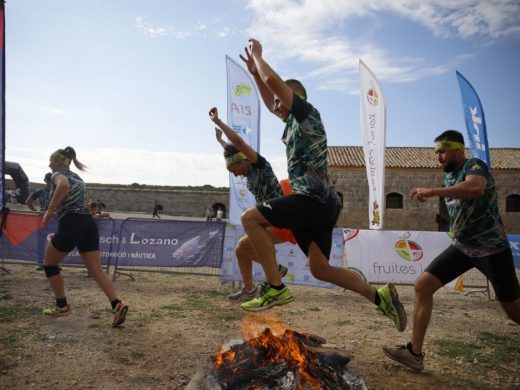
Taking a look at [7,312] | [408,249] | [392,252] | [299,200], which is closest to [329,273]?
[299,200]

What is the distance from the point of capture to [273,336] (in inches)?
129

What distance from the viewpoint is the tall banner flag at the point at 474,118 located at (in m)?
10.1

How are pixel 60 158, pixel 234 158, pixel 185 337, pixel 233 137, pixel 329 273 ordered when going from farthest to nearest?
Answer: 1. pixel 60 158
2. pixel 185 337
3. pixel 234 158
4. pixel 233 137
5. pixel 329 273

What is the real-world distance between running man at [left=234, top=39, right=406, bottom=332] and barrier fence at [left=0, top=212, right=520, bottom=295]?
4899mm

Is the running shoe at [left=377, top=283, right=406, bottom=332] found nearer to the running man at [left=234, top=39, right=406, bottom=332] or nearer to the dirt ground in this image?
the running man at [left=234, top=39, right=406, bottom=332]

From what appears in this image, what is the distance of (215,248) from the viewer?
27.9 ft

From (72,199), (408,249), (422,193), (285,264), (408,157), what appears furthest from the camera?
(408,157)

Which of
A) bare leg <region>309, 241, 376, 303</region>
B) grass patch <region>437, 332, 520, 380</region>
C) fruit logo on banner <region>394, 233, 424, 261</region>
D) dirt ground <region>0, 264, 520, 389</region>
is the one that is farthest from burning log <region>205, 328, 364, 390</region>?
fruit logo on banner <region>394, 233, 424, 261</region>

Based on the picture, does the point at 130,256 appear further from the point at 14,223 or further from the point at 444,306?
the point at 444,306

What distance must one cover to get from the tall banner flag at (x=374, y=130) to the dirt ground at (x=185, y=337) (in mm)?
3809

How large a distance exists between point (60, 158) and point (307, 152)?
3690 mm

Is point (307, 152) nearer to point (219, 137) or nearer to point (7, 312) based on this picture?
point (219, 137)

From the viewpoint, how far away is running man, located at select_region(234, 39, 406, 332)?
2.96 meters

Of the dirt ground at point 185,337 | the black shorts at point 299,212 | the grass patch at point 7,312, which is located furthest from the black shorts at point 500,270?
the grass patch at point 7,312
